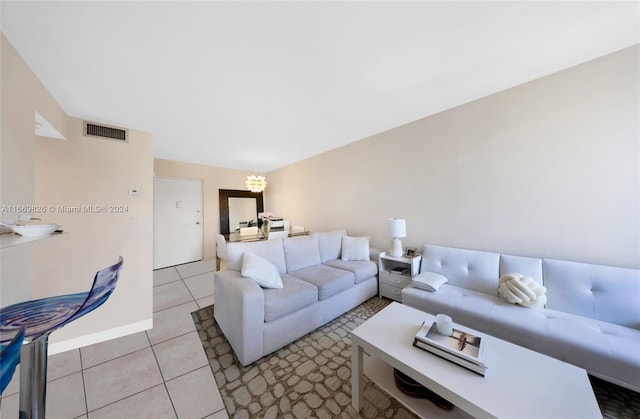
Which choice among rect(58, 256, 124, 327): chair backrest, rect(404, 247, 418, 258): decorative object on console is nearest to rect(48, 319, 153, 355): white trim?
A: rect(58, 256, 124, 327): chair backrest

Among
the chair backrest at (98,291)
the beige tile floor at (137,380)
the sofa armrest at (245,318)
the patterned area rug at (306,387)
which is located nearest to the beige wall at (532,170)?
the patterned area rug at (306,387)

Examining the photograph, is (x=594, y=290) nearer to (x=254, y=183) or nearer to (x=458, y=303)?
(x=458, y=303)

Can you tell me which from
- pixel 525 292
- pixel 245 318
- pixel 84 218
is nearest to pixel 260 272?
pixel 245 318

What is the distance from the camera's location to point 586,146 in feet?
5.73

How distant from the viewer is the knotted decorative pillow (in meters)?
1.66

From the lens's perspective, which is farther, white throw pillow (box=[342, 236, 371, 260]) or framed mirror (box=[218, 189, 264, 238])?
framed mirror (box=[218, 189, 264, 238])

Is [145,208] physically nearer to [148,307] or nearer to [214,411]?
[148,307]

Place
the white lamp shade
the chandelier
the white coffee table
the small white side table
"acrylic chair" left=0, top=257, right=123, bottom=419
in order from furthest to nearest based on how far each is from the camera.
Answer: the chandelier < the white lamp shade < the small white side table < the white coffee table < "acrylic chair" left=0, top=257, right=123, bottom=419

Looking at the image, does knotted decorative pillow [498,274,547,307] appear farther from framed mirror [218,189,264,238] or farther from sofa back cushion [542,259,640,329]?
framed mirror [218,189,264,238]

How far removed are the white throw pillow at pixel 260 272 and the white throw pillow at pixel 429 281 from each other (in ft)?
4.64

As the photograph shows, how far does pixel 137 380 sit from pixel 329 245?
89.3 inches

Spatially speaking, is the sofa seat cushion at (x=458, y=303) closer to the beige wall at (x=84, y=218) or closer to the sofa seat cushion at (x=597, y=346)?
the sofa seat cushion at (x=597, y=346)

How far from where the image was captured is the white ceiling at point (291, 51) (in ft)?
3.91

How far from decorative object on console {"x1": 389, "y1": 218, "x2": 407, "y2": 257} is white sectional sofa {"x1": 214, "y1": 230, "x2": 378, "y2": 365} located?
1.15 feet
